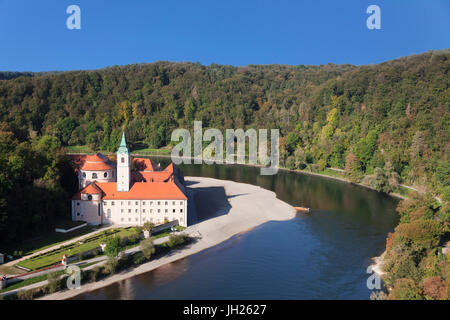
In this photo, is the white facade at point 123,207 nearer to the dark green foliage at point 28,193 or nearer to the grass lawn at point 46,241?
the grass lawn at point 46,241

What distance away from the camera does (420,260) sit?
33.6m

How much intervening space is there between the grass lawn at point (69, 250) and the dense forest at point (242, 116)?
449cm

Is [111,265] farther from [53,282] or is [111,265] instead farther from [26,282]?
[26,282]

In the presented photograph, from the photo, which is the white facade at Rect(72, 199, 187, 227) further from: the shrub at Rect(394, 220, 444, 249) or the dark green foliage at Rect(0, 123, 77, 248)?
the shrub at Rect(394, 220, 444, 249)

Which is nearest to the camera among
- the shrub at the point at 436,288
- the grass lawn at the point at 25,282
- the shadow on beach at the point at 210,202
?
the shrub at the point at 436,288

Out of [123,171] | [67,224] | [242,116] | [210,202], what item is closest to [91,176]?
[123,171]

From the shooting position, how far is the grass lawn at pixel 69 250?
3172cm

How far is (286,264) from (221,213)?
16.2 meters

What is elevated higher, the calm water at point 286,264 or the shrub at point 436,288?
the shrub at point 436,288

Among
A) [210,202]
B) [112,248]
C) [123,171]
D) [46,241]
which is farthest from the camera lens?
[210,202]

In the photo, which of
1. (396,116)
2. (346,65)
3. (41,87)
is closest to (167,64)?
(41,87)

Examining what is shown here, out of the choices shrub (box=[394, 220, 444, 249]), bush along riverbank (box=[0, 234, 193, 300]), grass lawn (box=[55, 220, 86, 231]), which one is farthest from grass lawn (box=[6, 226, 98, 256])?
shrub (box=[394, 220, 444, 249])

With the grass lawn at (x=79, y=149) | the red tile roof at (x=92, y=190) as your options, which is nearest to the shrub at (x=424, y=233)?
the red tile roof at (x=92, y=190)
